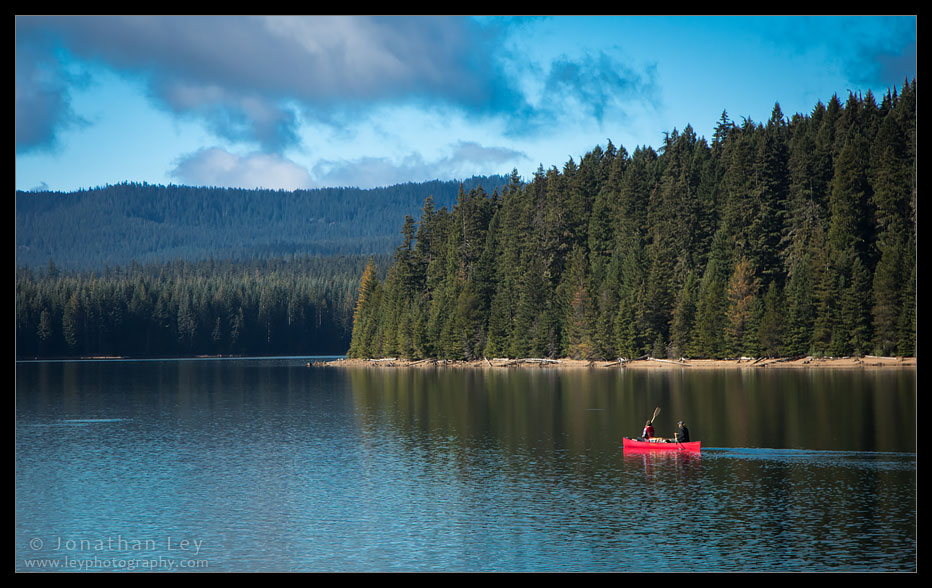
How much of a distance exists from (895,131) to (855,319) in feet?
88.1

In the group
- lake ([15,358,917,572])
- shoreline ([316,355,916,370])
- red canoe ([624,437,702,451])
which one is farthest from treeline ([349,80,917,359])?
red canoe ([624,437,702,451])

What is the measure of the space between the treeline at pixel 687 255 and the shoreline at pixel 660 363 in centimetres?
130

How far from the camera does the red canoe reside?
50.8m

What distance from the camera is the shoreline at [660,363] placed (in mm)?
107125

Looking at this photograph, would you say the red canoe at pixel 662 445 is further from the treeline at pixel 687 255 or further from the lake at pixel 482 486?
the treeline at pixel 687 255

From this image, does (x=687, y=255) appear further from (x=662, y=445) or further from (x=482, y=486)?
(x=482, y=486)

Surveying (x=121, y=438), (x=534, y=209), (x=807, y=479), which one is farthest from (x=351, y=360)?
(x=807, y=479)

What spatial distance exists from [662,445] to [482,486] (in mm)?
13141

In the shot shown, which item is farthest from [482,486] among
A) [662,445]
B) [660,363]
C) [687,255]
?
[687,255]

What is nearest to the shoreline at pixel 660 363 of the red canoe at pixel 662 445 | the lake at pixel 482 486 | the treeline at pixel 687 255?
the treeline at pixel 687 255

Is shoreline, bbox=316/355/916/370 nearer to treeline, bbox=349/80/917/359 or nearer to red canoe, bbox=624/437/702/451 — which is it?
treeline, bbox=349/80/917/359

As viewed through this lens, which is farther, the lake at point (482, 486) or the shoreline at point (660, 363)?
the shoreline at point (660, 363)
